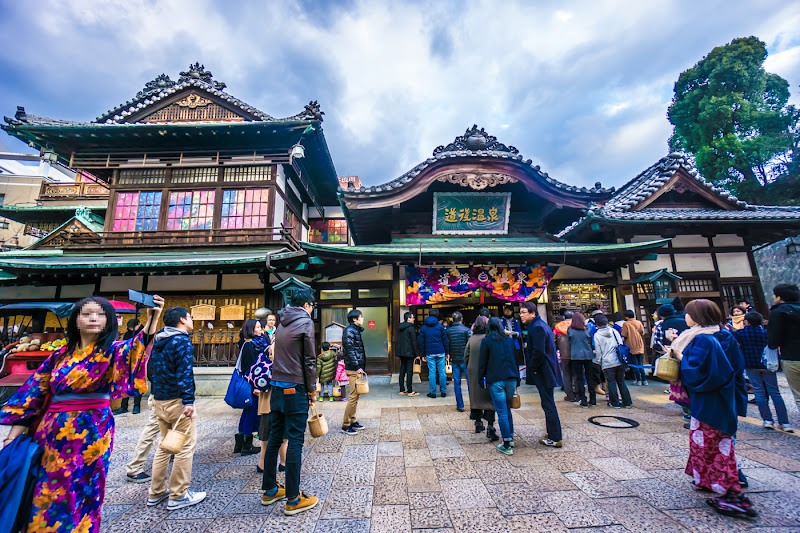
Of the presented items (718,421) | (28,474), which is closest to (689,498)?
(718,421)

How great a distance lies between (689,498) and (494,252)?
6.54 m

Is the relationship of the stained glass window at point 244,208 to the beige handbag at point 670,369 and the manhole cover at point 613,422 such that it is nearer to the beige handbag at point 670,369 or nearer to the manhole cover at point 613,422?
the manhole cover at point 613,422

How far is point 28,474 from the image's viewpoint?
2.27 metres

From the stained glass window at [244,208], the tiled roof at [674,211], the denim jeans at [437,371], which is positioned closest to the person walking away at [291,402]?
the denim jeans at [437,371]

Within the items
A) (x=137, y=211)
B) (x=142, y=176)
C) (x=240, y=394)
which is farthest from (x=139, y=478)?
(x=142, y=176)

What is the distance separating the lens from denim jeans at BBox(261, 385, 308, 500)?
3.31 metres

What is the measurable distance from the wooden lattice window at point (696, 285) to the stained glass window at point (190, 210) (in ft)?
57.0

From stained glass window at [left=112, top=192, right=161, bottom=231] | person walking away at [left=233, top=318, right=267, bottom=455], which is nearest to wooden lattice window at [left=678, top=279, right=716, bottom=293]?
person walking away at [left=233, top=318, right=267, bottom=455]

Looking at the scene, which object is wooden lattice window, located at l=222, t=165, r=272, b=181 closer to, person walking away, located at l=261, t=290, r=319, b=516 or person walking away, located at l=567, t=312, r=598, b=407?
person walking away, located at l=261, t=290, r=319, b=516

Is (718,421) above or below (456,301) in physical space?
below

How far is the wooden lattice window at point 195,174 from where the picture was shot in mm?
13086

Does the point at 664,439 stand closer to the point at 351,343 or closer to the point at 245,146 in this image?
the point at 351,343

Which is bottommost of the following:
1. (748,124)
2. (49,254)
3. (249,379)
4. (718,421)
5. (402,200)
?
(718,421)

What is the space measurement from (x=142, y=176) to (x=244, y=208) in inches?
183
